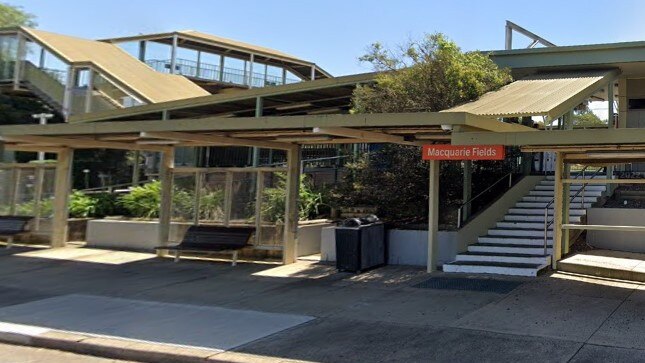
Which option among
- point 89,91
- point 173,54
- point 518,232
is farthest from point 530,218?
point 173,54

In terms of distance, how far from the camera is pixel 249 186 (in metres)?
13.7

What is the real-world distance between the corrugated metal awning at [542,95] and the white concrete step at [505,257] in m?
2.61

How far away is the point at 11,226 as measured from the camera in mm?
15664

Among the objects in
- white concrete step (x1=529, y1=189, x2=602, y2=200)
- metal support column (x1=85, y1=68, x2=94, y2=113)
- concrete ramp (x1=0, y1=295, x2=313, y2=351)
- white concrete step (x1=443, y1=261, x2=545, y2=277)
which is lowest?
concrete ramp (x1=0, y1=295, x2=313, y2=351)

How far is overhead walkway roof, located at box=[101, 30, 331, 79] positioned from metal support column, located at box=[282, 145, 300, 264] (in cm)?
2684

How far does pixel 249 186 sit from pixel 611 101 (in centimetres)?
950

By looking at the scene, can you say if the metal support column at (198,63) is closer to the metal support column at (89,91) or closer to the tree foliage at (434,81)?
the metal support column at (89,91)

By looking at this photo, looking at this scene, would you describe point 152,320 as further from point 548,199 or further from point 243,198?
point 548,199

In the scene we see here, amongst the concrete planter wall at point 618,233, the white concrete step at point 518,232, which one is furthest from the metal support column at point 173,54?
the concrete planter wall at point 618,233

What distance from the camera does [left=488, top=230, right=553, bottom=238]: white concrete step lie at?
12.2m

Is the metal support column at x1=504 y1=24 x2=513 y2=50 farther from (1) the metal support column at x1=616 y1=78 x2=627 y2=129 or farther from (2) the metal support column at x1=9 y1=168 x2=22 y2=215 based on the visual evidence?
(2) the metal support column at x1=9 y1=168 x2=22 y2=215

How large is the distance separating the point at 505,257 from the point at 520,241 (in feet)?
2.82

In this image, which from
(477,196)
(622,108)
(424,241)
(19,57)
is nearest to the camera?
(424,241)

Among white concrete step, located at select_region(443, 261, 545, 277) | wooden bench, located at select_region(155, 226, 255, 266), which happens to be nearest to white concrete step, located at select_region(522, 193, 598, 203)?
white concrete step, located at select_region(443, 261, 545, 277)
